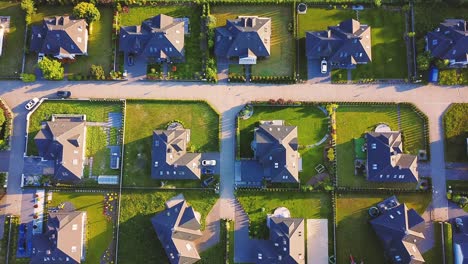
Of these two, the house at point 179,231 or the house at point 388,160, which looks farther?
the house at point 388,160

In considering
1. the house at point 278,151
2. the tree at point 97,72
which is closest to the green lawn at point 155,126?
the tree at point 97,72

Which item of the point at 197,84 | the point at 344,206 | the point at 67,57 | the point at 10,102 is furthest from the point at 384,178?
the point at 10,102

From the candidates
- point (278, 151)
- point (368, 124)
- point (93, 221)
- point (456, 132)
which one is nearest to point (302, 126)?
point (278, 151)

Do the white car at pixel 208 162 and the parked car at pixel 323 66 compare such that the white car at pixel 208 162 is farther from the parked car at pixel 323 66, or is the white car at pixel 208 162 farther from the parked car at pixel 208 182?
the parked car at pixel 323 66

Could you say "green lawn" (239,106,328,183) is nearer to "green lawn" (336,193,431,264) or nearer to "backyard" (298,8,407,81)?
"backyard" (298,8,407,81)

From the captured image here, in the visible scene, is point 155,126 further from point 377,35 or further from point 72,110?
point 377,35

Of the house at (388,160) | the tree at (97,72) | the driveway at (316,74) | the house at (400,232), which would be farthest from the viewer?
the driveway at (316,74)
